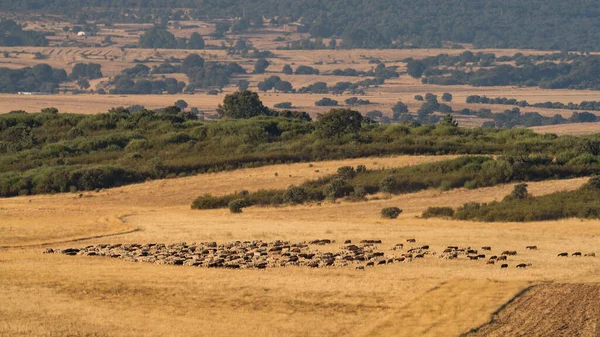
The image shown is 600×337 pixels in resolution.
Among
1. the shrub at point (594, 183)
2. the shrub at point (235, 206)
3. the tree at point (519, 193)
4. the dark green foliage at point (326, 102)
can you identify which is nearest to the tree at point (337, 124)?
the shrub at point (235, 206)

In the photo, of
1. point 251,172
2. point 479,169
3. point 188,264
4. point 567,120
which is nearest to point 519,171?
point 479,169

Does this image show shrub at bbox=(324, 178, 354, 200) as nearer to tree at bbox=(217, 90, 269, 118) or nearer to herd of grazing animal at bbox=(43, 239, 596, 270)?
herd of grazing animal at bbox=(43, 239, 596, 270)

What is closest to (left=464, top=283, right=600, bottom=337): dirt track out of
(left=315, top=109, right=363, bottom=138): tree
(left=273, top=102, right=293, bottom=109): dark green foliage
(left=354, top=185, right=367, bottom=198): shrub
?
(left=354, top=185, right=367, bottom=198): shrub

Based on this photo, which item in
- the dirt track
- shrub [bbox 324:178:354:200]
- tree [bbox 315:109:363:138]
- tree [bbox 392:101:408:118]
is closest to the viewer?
the dirt track

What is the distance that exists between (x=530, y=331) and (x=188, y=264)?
45.6 feet

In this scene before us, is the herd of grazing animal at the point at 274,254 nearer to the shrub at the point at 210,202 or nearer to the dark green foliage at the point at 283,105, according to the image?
the shrub at the point at 210,202

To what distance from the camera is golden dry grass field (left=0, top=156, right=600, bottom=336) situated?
104 feet

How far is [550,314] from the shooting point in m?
32.2

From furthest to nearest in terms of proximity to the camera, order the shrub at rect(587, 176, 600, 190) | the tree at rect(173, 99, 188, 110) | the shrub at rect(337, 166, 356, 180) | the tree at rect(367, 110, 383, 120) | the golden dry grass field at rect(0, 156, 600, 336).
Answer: the tree at rect(367, 110, 383, 120), the tree at rect(173, 99, 188, 110), the shrub at rect(337, 166, 356, 180), the shrub at rect(587, 176, 600, 190), the golden dry grass field at rect(0, 156, 600, 336)

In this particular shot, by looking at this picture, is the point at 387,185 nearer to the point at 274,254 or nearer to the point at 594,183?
the point at 594,183

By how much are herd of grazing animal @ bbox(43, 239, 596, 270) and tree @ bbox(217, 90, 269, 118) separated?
257 ft

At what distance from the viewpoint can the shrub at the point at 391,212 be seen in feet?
191

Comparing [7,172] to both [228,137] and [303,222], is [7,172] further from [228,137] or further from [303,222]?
[303,222]

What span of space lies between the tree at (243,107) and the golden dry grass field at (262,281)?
6509cm
